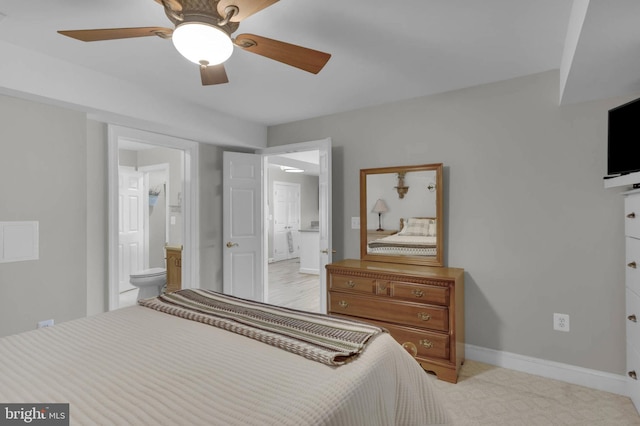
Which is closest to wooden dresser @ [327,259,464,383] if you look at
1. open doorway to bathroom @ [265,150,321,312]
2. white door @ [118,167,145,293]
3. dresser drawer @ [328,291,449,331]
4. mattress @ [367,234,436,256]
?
dresser drawer @ [328,291,449,331]

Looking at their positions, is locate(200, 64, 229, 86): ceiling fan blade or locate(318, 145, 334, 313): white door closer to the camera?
locate(200, 64, 229, 86): ceiling fan blade

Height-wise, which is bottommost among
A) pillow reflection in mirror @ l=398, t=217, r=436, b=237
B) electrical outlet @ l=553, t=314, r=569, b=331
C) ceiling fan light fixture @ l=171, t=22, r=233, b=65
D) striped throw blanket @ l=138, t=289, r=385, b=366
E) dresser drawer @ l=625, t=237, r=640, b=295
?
electrical outlet @ l=553, t=314, r=569, b=331

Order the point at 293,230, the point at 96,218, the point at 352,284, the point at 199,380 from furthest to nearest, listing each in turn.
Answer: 1. the point at 293,230
2. the point at 352,284
3. the point at 96,218
4. the point at 199,380

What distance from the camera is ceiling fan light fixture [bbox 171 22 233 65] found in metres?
1.39

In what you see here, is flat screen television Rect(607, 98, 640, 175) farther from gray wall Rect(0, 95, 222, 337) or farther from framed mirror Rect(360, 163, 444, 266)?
gray wall Rect(0, 95, 222, 337)

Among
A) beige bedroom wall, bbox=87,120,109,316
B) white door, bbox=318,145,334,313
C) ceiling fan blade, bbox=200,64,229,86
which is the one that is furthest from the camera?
white door, bbox=318,145,334,313

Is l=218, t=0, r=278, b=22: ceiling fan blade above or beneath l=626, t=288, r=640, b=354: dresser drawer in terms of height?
above

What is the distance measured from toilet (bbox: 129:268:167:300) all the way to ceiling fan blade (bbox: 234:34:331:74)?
370 cm

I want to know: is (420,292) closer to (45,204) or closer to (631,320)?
(631,320)

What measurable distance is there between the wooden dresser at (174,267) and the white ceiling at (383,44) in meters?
2.25

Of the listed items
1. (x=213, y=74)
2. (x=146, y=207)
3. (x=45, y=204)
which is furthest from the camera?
(x=146, y=207)

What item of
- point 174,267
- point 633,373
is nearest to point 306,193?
point 174,267

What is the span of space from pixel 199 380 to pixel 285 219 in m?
7.32

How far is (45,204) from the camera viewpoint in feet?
8.13
